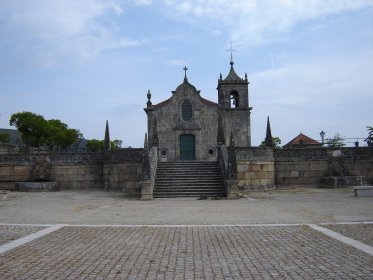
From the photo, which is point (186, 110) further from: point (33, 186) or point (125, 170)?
point (33, 186)

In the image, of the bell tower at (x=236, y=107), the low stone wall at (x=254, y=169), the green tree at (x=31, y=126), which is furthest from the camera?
the green tree at (x=31, y=126)

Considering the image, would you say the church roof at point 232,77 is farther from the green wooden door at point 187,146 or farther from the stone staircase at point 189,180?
the stone staircase at point 189,180

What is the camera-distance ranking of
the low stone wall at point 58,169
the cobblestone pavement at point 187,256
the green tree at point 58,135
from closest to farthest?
the cobblestone pavement at point 187,256
the low stone wall at point 58,169
the green tree at point 58,135

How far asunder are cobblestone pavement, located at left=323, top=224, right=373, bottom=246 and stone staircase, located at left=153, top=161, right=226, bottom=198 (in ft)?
31.9

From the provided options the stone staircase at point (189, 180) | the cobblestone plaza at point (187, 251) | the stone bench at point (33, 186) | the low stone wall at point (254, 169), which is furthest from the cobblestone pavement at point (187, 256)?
the stone bench at point (33, 186)

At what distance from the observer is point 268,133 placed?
2633cm

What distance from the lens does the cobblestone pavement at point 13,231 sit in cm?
877

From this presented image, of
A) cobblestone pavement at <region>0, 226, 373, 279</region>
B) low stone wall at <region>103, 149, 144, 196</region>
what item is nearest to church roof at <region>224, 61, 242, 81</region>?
low stone wall at <region>103, 149, 144, 196</region>

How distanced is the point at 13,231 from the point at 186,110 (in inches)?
933

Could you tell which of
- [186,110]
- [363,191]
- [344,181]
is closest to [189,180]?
[363,191]

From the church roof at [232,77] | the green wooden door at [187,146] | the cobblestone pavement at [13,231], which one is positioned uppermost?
the church roof at [232,77]

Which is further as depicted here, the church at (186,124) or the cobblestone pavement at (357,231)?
the church at (186,124)

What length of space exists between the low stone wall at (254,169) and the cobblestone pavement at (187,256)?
13720mm

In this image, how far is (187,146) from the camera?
32.3 m
